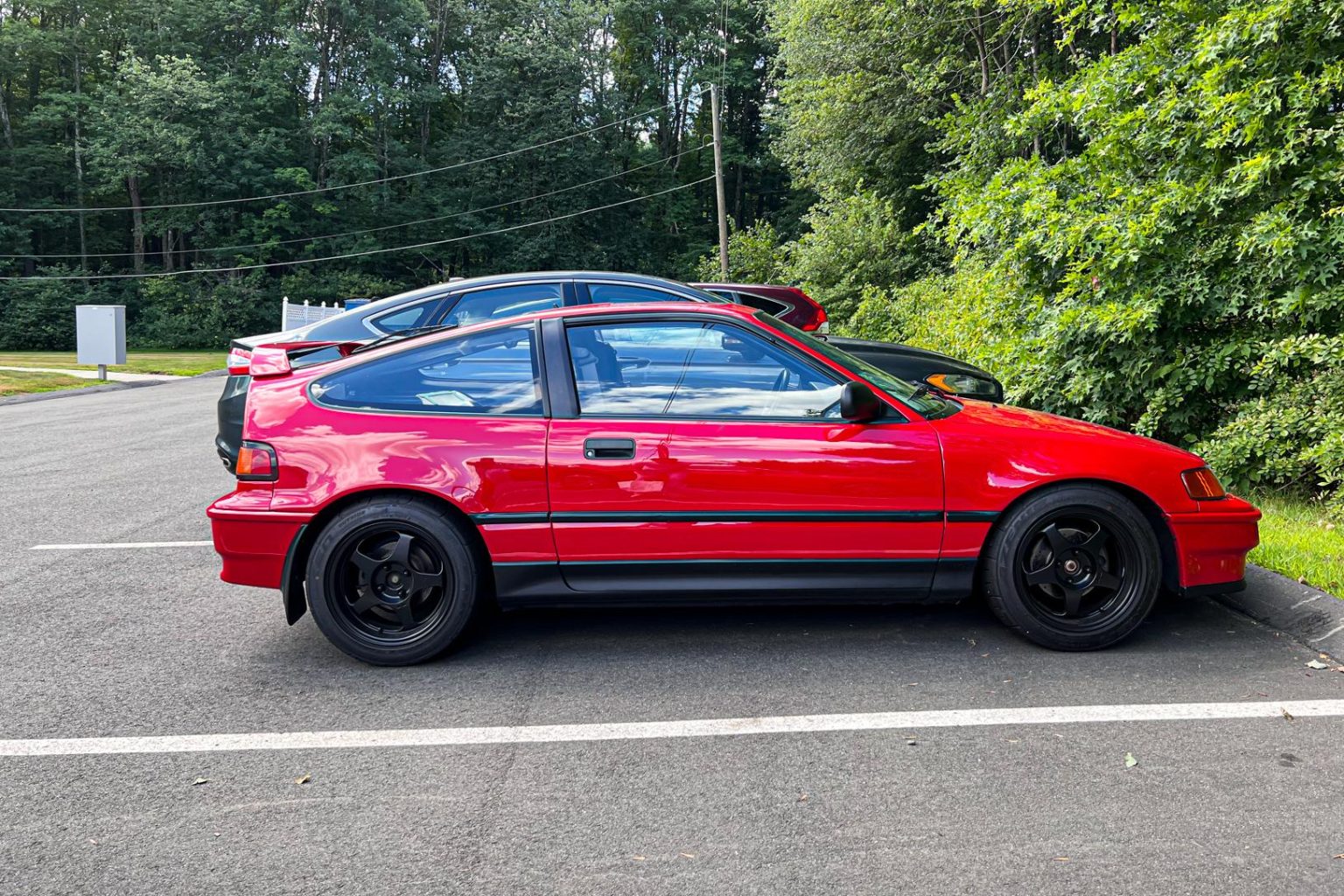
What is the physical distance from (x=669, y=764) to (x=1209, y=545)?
8.43 ft

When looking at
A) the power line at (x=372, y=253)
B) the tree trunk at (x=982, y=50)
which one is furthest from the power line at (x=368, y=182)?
the tree trunk at (x=982, y=50)

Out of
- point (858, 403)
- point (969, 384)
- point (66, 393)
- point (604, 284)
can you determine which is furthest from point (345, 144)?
point (858, 403)

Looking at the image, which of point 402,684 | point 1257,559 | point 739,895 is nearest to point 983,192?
point 1257,559

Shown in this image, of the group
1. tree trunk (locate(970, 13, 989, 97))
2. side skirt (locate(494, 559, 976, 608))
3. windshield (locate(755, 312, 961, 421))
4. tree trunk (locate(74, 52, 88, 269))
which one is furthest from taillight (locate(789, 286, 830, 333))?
tree trunk (locate(74, 52, 88, 269))

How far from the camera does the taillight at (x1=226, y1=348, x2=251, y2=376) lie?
7184 millimetres

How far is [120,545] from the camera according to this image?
654 centimetres

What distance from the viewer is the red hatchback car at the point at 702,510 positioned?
4.27 m

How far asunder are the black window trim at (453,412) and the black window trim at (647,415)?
0.13 feet

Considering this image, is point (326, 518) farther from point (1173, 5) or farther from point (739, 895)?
point (1173, 5)

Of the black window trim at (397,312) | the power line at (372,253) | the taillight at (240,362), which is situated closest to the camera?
the taillight at (240,362)

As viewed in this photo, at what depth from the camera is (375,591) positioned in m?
4.30

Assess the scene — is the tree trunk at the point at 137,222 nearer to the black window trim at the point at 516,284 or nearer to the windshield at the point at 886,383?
the black window trim at the point at 516,284

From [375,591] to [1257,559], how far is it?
14.2 ft

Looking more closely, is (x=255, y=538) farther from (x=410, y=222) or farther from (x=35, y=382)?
(x=410, y=222)
